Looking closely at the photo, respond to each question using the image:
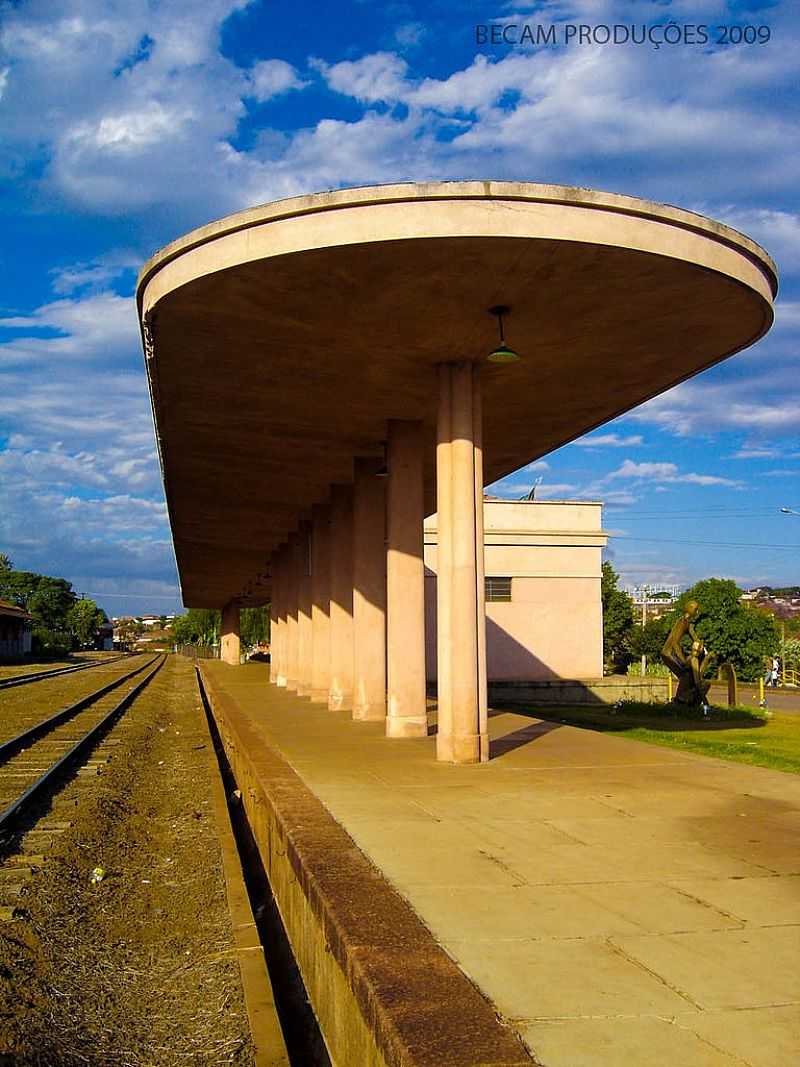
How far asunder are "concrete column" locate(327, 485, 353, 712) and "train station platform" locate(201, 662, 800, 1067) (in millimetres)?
10557

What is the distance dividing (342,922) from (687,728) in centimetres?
1754

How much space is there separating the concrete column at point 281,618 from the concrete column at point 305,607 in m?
6.68

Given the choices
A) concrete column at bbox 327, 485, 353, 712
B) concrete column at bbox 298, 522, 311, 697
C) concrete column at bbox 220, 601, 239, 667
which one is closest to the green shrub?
concrete column at bbox 220, 601, 239, 667

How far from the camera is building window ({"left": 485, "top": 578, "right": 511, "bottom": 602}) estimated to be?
→ 3995cm

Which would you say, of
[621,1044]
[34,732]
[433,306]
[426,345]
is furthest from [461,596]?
[34,732]

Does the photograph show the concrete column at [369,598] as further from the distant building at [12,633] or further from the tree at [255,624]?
the tree at [255,624]

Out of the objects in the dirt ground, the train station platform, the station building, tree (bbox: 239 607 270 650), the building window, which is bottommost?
the dirt ground

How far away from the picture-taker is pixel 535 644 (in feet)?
132

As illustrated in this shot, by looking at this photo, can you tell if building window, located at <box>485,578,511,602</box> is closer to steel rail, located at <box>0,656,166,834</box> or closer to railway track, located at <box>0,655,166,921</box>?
railway track, located at <box>0,655,166,921</box>

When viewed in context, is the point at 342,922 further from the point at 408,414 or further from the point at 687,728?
the point at 687,728

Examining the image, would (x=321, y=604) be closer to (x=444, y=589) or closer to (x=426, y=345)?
(x=444, y=589)

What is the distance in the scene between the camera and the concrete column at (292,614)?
105ft

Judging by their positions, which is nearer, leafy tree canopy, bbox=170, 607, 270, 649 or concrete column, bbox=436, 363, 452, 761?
concrete column, bbox=436, 363, 452, 761

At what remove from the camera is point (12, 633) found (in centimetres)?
8900
